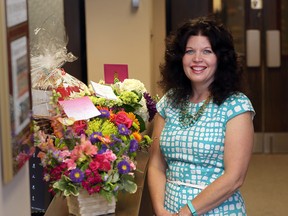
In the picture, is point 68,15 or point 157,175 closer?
point 157,175

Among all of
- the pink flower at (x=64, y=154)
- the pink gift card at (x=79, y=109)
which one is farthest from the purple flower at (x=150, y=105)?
the pink flower at (x=64, y=154)

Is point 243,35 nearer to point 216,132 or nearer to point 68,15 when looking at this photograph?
point 68,15

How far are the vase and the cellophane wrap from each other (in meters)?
0.52

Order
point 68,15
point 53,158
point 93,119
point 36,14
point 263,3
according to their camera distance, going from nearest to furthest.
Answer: point 53,158, point 93,119, point 36,14, point 68,15, point 263,3

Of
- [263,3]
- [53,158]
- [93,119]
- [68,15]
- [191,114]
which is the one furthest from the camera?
[263,3]

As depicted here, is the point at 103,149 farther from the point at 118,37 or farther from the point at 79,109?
the point at 118,37

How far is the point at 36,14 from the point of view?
10.00 feet

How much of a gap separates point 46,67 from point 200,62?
2.31 ft

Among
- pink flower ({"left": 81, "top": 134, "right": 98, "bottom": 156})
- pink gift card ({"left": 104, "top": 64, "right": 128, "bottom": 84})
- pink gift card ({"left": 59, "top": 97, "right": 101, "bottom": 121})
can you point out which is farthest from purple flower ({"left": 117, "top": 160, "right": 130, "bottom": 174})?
pink gift card ({"left": 104, "top": 64, "right": 128, "bottom": 84})

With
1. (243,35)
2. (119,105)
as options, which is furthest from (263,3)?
(119,105)

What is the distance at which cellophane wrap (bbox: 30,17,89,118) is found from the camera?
2.55 m

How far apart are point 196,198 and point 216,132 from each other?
Answer: 279mm

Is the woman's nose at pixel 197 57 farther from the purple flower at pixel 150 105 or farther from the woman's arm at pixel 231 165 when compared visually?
the purple flower at pixel 150 105

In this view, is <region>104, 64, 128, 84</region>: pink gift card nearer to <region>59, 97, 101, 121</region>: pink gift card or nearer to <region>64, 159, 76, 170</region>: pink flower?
<region>59, 97, 101, 121</region>: pink gift card
